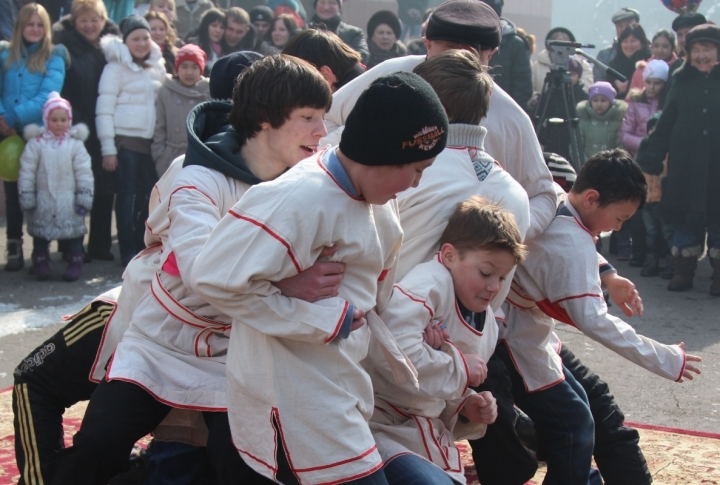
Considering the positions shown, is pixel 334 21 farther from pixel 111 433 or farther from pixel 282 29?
pixel 111 433

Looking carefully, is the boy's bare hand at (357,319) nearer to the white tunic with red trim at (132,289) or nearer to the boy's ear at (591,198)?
the white tunic with red trim at (132,289)

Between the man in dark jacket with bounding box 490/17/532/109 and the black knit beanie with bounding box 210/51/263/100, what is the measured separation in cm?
627

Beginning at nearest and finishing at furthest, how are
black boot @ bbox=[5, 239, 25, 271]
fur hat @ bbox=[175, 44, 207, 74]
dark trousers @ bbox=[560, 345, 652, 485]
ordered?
dark trousers @ bbox=[560, 345, 652, 485] < black boot @ bbox=[5, 239, 25, 271] < fur hat @ bbox=[175, 44, 207, 74]

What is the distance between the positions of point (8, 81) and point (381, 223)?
590 centimetres

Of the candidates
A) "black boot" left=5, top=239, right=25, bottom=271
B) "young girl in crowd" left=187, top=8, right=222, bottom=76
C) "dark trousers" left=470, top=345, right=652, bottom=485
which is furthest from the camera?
"young girl in crowd" left=187, top=8, right=222, bottom=76

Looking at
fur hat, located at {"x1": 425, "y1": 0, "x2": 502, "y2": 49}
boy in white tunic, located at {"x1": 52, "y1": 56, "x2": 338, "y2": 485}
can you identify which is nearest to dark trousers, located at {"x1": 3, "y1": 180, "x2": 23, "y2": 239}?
fur hat, located at {"x1": 425, "y1": 0, "x2": 502, "y2": 49}

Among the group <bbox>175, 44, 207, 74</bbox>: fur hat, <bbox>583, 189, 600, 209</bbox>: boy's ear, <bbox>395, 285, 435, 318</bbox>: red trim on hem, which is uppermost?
<bbox>583, 189, 600, 209</bbox>: boy's ear

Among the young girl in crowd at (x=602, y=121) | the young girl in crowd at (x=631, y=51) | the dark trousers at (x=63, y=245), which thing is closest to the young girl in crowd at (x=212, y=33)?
the dark trousers at (x=63, y=245)

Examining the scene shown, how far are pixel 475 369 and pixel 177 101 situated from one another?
5564 mm

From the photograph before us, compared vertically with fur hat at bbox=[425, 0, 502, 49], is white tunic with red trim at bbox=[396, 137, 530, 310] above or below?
below

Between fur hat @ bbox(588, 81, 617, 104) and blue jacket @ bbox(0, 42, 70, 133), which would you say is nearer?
blue jacket @ bbox(0, 42, 70, 133)

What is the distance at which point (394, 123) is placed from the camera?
7.57 feet

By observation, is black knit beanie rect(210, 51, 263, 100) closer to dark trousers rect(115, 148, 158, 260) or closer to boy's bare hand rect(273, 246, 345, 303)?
boy's bare hand rect(273, 246, 345, 303)

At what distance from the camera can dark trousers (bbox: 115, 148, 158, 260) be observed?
7926 mm
